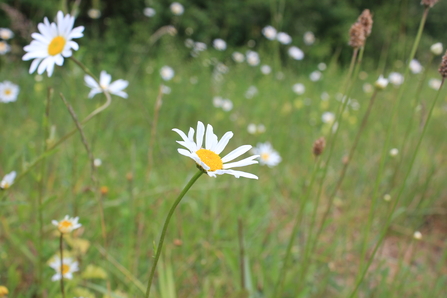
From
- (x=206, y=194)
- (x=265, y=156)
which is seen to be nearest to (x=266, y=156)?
(x=265, y=156)

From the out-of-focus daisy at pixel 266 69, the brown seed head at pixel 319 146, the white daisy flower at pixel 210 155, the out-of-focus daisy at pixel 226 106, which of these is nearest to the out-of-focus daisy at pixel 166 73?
the out-of-focus daisy at pixel 226 106

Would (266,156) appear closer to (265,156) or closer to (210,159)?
(265,156)

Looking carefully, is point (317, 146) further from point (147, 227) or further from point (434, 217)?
point (434, 217)

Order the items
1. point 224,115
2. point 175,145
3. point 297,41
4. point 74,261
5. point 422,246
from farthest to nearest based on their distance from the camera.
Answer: point 297,41 < point 224,115 < point 175,145 < point 422,246 < point 74,261

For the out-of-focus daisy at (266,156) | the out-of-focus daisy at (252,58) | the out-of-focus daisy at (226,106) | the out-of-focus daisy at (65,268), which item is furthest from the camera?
the out-of-focus daisy at (252,58)

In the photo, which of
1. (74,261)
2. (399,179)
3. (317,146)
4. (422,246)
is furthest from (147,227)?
(399,179)

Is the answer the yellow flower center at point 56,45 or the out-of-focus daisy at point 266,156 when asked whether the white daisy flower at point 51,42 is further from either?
the out-of-focus daisy at point 266,156

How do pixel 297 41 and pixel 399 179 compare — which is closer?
pixel 399 179

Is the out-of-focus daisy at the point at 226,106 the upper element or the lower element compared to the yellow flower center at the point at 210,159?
upper

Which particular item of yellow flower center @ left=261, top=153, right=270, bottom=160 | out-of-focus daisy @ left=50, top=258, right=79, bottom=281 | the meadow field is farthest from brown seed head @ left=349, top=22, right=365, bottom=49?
yellow flower center @ left=261, top=153, right=270, bottom=160
